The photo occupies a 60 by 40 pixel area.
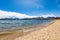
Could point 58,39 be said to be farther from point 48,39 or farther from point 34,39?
point 34,39

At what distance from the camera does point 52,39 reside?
32.8ft

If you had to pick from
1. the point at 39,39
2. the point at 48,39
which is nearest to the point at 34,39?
the point at 39,39

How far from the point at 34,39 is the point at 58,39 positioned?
1.87m

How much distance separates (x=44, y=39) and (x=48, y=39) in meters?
0.31

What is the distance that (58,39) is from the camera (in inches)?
389

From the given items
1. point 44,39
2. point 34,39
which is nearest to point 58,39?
point 44,39

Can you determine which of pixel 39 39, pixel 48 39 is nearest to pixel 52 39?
pixel 48 39

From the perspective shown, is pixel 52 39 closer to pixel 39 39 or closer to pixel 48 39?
pixel 48 39

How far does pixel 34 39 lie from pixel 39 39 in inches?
16.4

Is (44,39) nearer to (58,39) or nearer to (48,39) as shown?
(48,39)

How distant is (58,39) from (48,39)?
76 centimetres

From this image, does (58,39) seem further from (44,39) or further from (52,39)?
(44,39)

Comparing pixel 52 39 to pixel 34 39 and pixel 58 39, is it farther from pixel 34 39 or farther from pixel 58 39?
pixel 34 39

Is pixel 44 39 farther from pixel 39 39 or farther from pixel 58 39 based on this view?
pixel 58 39
